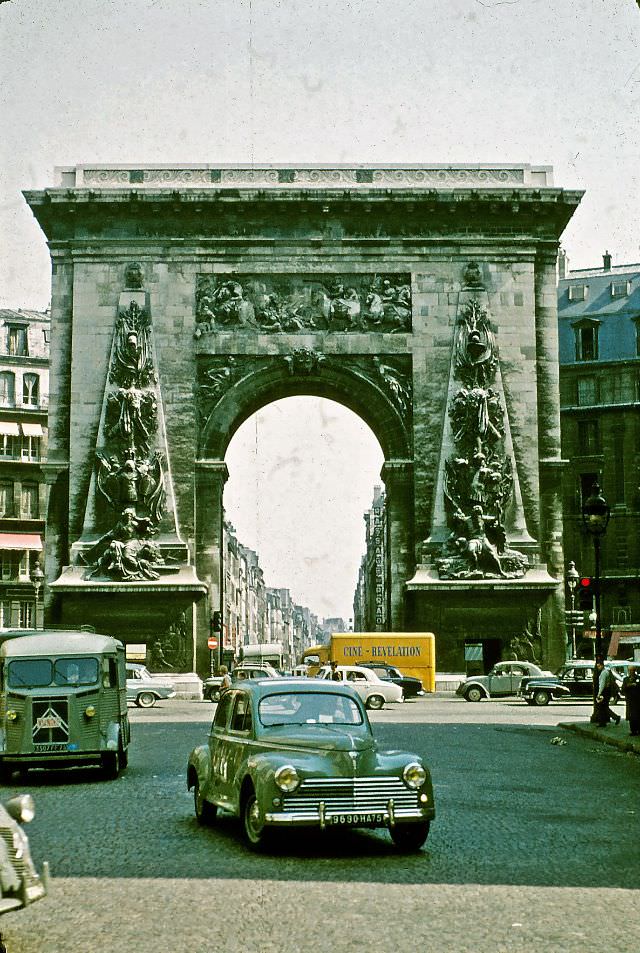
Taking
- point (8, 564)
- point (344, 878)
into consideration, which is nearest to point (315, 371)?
point (8, 564)

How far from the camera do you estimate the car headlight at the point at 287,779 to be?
12.6 meters

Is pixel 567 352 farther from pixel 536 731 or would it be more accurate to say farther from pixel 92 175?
pixel 536 731

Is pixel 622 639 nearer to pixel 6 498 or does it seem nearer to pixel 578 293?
pixel 578 293

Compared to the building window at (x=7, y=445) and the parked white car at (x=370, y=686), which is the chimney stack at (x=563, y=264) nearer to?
the building window at (x=7, y=445)

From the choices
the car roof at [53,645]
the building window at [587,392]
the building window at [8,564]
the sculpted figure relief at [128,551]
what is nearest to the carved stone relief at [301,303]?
the sculpted figure relief at [128,551]

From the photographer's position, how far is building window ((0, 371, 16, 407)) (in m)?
85.7

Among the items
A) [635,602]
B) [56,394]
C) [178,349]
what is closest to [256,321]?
[178,349]

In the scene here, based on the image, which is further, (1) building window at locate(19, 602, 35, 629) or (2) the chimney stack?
(2) the chimney stack

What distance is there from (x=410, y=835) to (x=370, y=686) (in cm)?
3233

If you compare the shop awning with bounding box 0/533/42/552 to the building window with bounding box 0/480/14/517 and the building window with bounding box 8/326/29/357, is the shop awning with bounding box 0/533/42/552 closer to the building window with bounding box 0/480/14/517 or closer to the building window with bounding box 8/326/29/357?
the building window with bounding box 0/480/14/517

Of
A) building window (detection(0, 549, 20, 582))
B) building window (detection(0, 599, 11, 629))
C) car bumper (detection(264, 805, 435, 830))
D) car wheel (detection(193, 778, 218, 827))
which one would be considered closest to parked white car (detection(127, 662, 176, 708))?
car wheel (detection(193, 778, 218, 827))

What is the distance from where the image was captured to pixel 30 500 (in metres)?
85.2

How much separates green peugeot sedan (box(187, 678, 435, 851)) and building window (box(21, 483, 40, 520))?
7197 centimetres

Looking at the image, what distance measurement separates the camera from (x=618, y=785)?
19.7 meters
